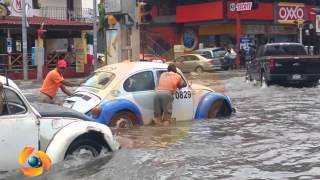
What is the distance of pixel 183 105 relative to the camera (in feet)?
45.7

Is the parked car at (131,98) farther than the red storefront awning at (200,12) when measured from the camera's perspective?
No

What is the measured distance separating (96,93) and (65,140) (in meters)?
4.45

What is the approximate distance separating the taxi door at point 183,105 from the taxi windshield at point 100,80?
60.6 inches

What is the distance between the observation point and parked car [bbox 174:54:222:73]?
132ft

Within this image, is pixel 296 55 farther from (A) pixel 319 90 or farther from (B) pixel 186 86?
(B) pixel 186 86

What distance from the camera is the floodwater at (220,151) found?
28.4 ft

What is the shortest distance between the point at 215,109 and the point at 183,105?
0.91 metres

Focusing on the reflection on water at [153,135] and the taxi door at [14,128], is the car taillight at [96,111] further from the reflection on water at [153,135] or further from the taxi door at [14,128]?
the taxi door at [14,128]

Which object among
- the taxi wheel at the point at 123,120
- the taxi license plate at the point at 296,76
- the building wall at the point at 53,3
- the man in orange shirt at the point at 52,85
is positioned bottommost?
the taxi wheel at the point at 123,120

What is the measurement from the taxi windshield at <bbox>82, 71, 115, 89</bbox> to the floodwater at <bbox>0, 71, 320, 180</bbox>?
118 centimetres

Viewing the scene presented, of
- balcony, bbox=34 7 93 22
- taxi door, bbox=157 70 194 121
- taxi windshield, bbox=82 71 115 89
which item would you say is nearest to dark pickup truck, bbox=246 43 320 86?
taxi door, bbox=157 70 194 121

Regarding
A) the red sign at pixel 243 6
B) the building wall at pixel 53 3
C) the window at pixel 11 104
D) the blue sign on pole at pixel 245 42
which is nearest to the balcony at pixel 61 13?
the building wall at pixel 53 3

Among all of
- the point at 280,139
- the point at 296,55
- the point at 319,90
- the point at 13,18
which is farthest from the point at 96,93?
the point at 13,18

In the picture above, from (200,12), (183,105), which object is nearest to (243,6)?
(200,12)
